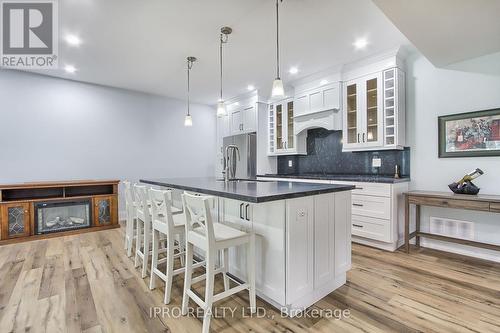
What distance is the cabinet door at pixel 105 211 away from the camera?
4280 mm

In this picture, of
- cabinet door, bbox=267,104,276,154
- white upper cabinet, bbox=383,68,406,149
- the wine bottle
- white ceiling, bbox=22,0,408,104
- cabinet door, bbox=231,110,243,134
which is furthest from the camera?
cabinet door, bbox=231,110,243,134

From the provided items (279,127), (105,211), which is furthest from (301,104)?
(105,211)

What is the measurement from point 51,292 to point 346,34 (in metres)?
3.95

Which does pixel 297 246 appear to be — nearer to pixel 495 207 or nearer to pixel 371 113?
pixel 495 207

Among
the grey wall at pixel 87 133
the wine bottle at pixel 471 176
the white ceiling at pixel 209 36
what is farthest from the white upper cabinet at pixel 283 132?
the wine bottle at pixel 471 176

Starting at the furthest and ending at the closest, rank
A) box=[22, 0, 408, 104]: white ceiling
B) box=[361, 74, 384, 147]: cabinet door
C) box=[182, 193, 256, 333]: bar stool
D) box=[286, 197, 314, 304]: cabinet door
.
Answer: box=[361, 74, 384, 147]: cabinet door → box=[22, 0, 408, 104]: white ceiling → box=[286, 197, 314, 304]: cabinet door → box=[182, 193, 256, 333]: bar stool

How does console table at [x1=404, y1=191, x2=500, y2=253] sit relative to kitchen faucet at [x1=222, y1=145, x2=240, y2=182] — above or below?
below

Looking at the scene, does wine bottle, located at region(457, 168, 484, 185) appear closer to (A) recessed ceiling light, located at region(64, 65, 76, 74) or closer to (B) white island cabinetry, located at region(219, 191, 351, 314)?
(B) white island cabinetry, located at region(219, 191, 351, 314)

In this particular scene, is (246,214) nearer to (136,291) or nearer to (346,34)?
(136,291)

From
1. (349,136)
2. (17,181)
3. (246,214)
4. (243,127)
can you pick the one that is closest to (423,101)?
(349,136)

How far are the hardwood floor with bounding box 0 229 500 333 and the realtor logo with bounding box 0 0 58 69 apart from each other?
8.72 feet

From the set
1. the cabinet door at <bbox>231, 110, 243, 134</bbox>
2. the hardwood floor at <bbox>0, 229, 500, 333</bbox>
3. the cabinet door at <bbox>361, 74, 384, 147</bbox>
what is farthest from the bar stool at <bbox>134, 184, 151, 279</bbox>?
the cabinet door at <bbox>231, 110, 243, 134</bbox>

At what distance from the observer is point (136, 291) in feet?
7.28

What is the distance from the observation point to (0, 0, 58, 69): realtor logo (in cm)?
247
